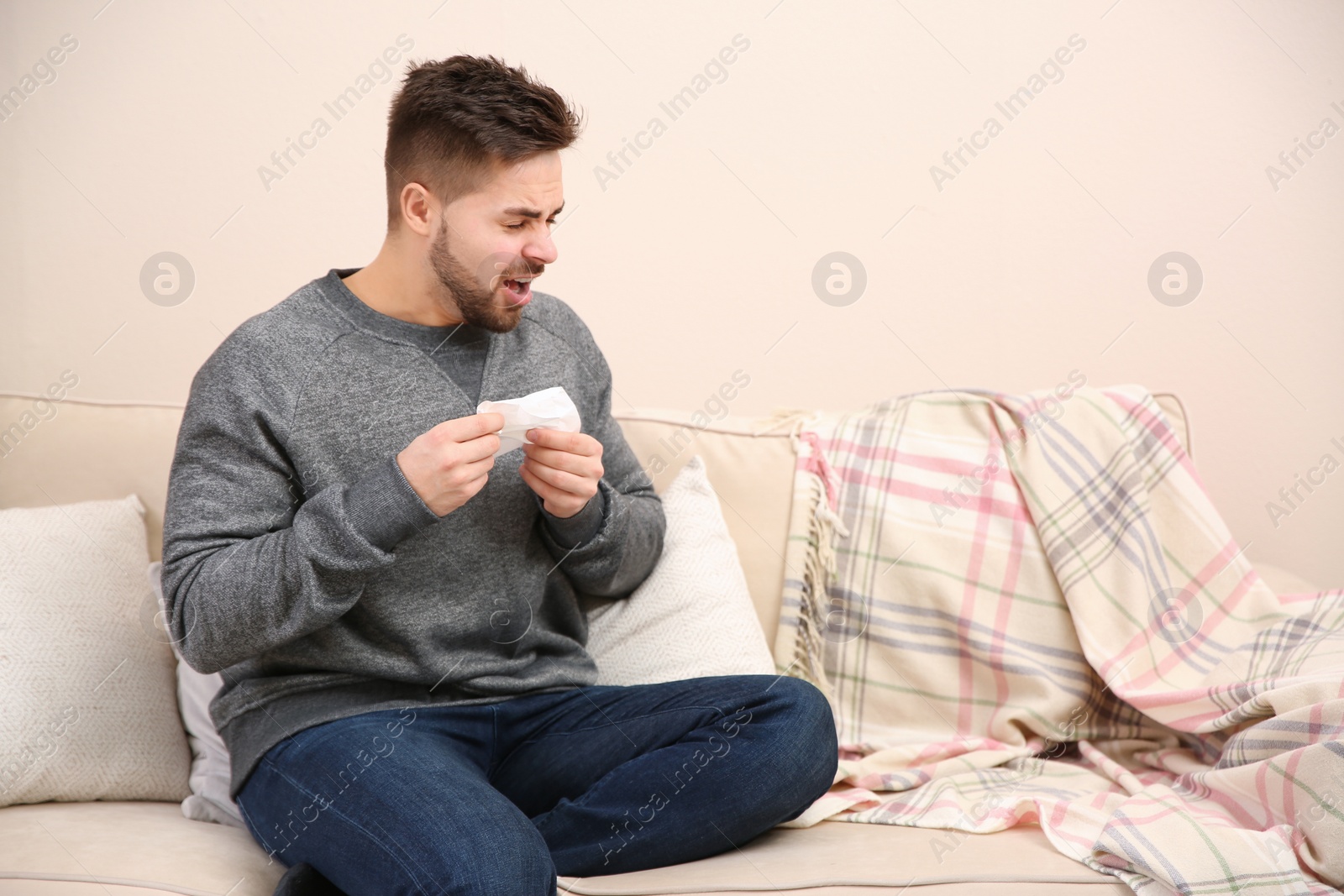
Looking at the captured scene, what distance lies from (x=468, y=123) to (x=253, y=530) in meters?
0.56

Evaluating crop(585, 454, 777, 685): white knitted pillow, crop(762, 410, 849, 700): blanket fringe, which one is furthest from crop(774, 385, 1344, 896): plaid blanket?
crop(585, 454, 777, 685): white knitted pillow

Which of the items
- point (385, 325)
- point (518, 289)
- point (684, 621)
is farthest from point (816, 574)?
point (385, 325)

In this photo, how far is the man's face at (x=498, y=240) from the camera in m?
1.26

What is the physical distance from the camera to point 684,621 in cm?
148

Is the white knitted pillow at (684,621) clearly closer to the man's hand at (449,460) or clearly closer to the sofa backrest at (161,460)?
the sofa backrest at (161,460)

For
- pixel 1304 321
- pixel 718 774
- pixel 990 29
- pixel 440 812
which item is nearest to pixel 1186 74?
pixel 990 29

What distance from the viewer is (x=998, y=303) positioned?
2.07 meters

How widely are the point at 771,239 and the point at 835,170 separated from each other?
189 mm

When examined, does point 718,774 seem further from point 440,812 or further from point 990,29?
point 990,29

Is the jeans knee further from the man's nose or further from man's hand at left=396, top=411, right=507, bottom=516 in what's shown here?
the man's nose

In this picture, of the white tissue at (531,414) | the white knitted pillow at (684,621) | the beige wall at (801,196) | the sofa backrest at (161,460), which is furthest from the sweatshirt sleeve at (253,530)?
the beige wall at (801,196)

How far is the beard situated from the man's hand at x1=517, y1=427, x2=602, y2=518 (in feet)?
0.65

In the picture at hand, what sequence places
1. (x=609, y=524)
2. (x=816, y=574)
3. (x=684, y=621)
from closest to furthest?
1. (x=609, y=524)
2. (x=684, y=621)
3. (x=816, y=574)

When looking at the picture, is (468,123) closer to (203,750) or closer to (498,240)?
(498,240)
